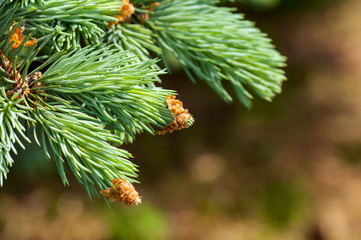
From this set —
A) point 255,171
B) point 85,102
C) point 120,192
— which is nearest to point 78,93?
point 85,102

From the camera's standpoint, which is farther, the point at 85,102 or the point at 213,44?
the point at 213,44

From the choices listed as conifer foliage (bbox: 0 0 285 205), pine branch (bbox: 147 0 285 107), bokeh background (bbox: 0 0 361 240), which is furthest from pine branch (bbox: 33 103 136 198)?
bokeh background (bbox: 0 0 361 240)

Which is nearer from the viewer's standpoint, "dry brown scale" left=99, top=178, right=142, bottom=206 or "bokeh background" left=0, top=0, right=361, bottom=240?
"dry brown scale" left=99, top=178, right=142, bottom=206

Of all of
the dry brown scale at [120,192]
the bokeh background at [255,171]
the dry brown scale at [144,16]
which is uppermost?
the dry brown scale at [144,16]

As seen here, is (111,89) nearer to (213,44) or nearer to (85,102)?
(85,102)

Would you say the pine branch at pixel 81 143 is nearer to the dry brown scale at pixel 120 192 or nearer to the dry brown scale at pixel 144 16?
the dry brown scale at pixel 120 192

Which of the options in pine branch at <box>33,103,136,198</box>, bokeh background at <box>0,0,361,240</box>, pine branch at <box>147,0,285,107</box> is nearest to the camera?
pine branch at <box>33,103,136,198</box>

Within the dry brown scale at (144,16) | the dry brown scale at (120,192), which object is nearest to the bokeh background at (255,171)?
the dry brown scale at (144,16)

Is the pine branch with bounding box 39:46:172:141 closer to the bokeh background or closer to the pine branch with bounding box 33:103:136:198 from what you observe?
the pine branch with bounding box 33:103:136:198

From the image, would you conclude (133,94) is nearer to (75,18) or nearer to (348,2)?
(75,18)

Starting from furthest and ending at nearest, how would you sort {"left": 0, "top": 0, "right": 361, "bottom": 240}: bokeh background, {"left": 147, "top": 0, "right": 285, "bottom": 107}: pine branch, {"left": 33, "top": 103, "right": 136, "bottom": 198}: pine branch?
{"left": 0, "top": 0, "right": 361, "bottom": 240}: bokeh background < {"left": 147, "top": 0, "right": 285, "bottom": 107}: pine branch < {"left": 33, "top": 103, "right": 136, "bottom": 198}: pine branch
